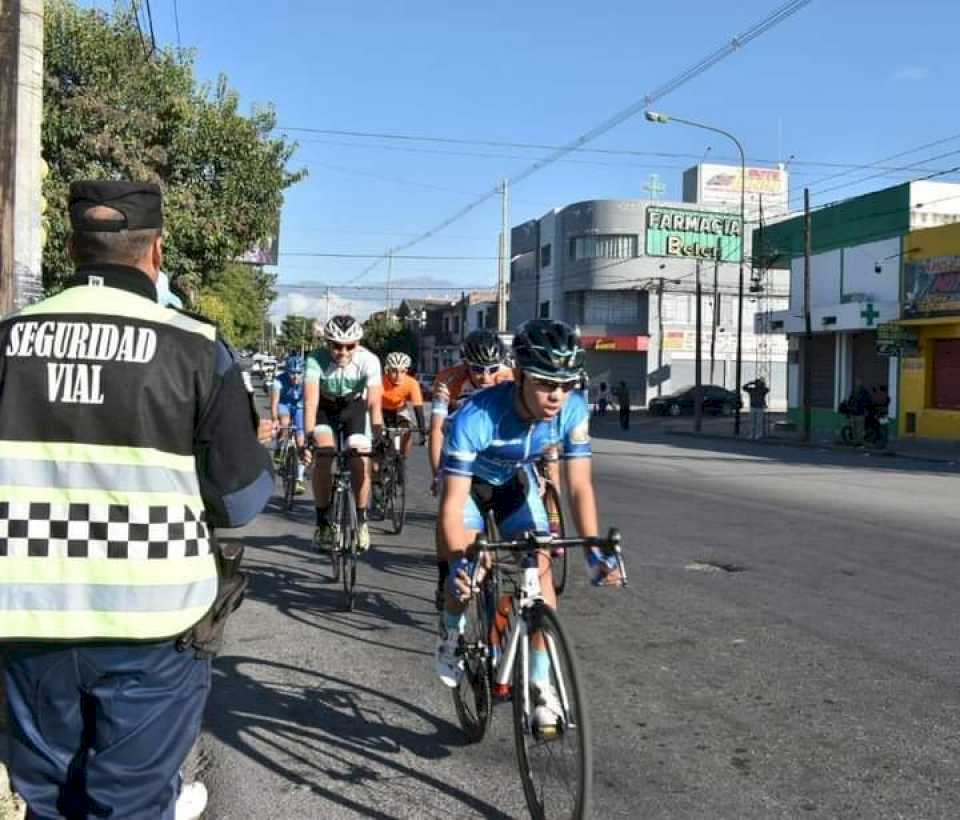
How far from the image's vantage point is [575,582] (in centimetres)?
795

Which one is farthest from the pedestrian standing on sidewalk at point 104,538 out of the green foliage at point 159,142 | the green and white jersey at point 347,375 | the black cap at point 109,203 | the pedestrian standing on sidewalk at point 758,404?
the pedestrian standing on sidewalk at point 758,404

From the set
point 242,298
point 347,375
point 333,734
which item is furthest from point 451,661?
point 242,298

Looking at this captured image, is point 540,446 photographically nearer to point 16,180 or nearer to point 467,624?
point 467,624

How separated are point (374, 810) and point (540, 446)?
1578 millimetres

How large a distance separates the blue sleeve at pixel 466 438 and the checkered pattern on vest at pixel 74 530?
1.77m

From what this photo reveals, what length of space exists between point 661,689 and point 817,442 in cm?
2643

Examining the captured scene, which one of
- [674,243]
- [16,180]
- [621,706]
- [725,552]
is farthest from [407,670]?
[674,243]

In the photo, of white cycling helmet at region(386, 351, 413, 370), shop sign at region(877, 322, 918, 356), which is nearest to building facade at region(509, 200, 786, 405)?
shop sign at region(877, 322, 918, 356)

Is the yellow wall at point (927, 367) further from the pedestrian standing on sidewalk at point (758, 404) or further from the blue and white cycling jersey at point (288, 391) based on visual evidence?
the blue and white cycling jersey at point (288, 391)

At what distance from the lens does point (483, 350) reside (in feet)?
22.7

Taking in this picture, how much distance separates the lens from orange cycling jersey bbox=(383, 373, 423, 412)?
10.3 metres

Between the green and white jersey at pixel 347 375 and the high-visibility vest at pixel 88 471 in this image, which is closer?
the high-visibility vest at pixel 88 471

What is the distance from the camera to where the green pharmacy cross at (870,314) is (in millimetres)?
31897

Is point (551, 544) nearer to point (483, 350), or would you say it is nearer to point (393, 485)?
point (483, 350)
